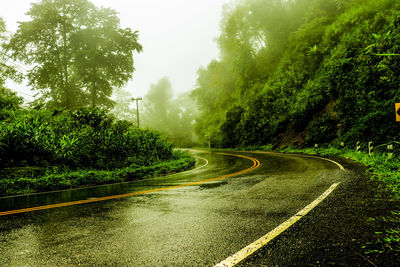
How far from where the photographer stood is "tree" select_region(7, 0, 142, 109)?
869 inches

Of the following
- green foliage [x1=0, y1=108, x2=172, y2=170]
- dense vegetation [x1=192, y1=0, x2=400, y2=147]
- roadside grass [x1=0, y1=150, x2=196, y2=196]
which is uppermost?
dense vegetation [x1=192, y1=0, x2=400, y2=147]

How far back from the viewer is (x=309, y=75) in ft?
79.7

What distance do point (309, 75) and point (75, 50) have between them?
26608mm

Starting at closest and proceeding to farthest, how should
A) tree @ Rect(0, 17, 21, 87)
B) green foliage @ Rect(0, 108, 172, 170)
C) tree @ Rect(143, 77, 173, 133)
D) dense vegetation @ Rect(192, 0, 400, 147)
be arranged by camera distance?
green foliage @ Rect(0, 108, 172, 170), dense vegetation @ Rect(192, 0, 400, 147), tree @ Rect(0, 17, 21, 87), tree @ Rect(143, 77, 173, 133)

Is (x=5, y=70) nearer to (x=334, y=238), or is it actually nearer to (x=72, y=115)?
(x=72, y=115)

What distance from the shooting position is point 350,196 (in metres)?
4.75

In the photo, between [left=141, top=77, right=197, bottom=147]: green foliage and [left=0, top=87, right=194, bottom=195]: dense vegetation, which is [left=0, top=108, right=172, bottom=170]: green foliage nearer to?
[left=0, top=87, right=194, bottom=195]: dense vegetation

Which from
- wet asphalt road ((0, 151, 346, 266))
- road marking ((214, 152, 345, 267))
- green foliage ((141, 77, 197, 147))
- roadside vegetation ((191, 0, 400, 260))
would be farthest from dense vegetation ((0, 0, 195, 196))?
green foliage ((141, 77, 197, 147))

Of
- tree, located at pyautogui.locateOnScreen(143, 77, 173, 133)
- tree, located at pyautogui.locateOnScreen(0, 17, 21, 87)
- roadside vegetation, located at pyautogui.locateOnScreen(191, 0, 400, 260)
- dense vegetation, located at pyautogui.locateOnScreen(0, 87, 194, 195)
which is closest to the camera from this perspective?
dense vegetation, located at pyautogui.locateOnScreen(0, 87, 194, 195)

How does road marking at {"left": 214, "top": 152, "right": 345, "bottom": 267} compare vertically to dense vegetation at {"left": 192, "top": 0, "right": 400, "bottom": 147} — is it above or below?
below

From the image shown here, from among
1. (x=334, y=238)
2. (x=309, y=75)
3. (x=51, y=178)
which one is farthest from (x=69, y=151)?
(x=309, y=75)

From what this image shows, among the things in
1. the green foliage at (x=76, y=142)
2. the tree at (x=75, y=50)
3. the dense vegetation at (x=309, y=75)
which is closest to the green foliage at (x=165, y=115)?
the dense vegetation at (x=309, y=75)

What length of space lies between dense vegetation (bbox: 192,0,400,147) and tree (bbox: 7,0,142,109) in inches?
687

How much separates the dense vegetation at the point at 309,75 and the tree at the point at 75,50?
1744 cm
